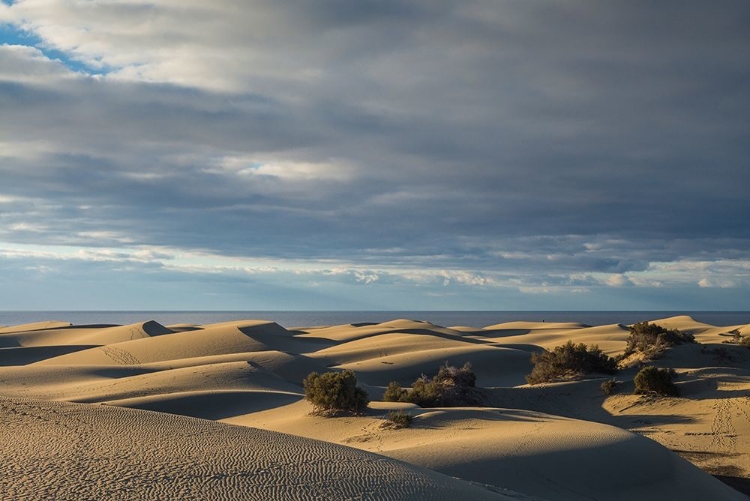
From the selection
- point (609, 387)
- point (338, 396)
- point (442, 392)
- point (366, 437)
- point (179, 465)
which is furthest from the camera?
point (609, 387)

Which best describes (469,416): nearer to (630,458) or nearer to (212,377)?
(630,458)

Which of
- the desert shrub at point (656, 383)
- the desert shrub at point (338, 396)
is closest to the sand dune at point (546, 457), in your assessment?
the desert shrub at point (338, 396)

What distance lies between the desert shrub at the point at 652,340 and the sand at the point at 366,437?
0.57 metres

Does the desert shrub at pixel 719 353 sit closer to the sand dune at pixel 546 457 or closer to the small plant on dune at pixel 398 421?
the sand dune at pixel 546 457

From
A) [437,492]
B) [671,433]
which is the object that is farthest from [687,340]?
[437,492]

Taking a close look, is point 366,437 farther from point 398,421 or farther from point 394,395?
point 394,395

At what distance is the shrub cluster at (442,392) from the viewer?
2042cm

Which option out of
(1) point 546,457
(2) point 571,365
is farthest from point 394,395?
(2) point 571,365

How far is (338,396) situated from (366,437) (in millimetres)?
2591

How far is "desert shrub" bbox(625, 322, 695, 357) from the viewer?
29372 mm

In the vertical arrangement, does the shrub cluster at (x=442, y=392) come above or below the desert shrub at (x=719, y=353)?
below

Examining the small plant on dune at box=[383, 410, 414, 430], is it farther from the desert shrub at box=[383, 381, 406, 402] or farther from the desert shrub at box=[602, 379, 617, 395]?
the desert shrub at box=[602, 379, 617, 395]

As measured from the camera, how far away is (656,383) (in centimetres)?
2312

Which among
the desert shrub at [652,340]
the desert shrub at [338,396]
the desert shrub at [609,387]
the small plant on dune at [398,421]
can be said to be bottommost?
the desert shrub at [609,387]
